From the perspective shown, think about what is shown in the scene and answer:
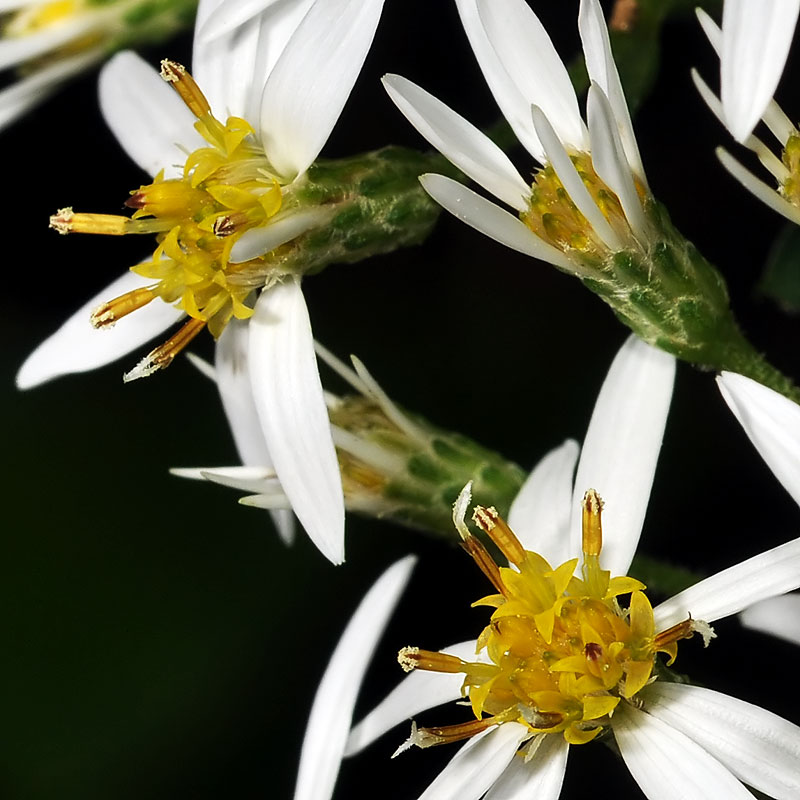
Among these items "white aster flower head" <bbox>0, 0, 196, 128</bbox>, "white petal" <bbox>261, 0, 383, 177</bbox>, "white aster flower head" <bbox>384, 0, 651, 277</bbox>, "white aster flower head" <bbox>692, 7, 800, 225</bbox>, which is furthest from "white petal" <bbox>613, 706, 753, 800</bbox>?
"white aster flower head" <bbox>0, 0, 196, 128</bbox>

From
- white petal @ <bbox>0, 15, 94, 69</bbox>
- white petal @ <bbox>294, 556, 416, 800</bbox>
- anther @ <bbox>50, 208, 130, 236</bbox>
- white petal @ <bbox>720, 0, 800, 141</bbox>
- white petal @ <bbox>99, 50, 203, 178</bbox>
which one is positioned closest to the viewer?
white petal @ <bbox>720, 0, 800, 141</bbox>

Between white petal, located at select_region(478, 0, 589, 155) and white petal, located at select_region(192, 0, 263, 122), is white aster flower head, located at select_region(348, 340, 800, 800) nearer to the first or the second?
white petal, located at select_region(478, 0, 589, 155)

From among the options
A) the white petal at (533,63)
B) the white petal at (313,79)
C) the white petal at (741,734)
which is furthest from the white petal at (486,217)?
the white petal at (741,734)

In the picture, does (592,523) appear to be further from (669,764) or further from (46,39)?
(46,39)

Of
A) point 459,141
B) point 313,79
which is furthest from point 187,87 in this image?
point 459,141

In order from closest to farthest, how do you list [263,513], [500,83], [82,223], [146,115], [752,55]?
[752,55]
[500,83]
[82,223]
[146,115]
[263,513]

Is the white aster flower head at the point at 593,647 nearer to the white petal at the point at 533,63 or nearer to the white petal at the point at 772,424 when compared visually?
the white petal at the point at 772,424
